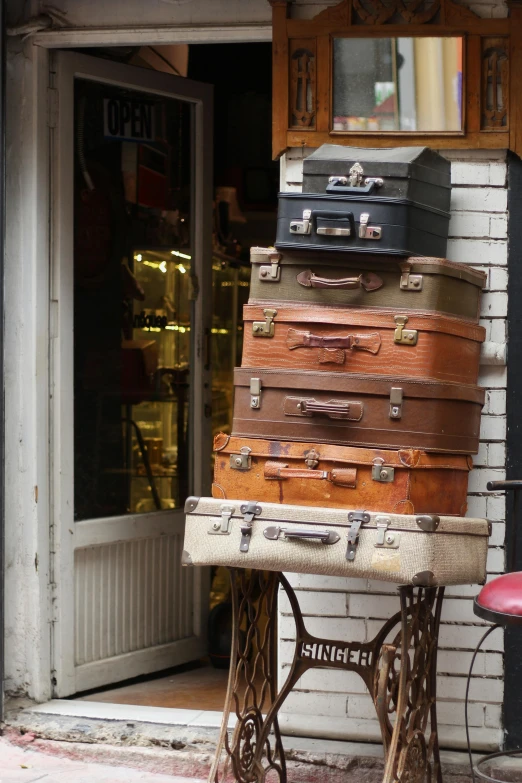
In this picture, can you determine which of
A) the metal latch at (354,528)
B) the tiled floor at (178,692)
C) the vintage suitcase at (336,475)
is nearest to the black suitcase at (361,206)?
the vintage suitcase at (336,475)

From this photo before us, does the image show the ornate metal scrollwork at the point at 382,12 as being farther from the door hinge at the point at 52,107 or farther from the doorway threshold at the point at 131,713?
the doorway threshold at the point at 131,713

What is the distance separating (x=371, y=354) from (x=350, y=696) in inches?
66.0

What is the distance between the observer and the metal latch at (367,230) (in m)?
3.81

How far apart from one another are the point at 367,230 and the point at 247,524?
1.11 metres

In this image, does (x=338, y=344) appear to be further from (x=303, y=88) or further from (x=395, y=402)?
(x=303, y=88)

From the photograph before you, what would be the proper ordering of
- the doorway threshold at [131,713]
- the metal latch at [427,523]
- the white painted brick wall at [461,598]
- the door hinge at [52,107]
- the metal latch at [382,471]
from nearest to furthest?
the metal latch at [427,523] → the metal latch at [382,471] → the white painted brick wall at [461,598] → the doorway threshold at [131,713] → the door hinge at [52,107]

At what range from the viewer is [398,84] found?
4512 mm

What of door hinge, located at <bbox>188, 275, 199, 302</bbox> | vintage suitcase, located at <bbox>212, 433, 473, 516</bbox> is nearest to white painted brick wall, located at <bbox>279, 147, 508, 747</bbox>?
vintage suitcase, located at <bbox>212, 433, 473, 516</bbox>

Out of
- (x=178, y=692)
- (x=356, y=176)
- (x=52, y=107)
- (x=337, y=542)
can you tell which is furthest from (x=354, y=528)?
(x=52, y=107)

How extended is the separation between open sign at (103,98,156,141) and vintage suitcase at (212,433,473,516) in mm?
2370

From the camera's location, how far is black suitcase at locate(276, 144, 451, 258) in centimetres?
382

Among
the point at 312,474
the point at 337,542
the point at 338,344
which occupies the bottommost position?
the point at 337,542

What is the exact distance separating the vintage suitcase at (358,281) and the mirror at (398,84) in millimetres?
819

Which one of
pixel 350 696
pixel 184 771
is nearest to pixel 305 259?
pixel 350 696
